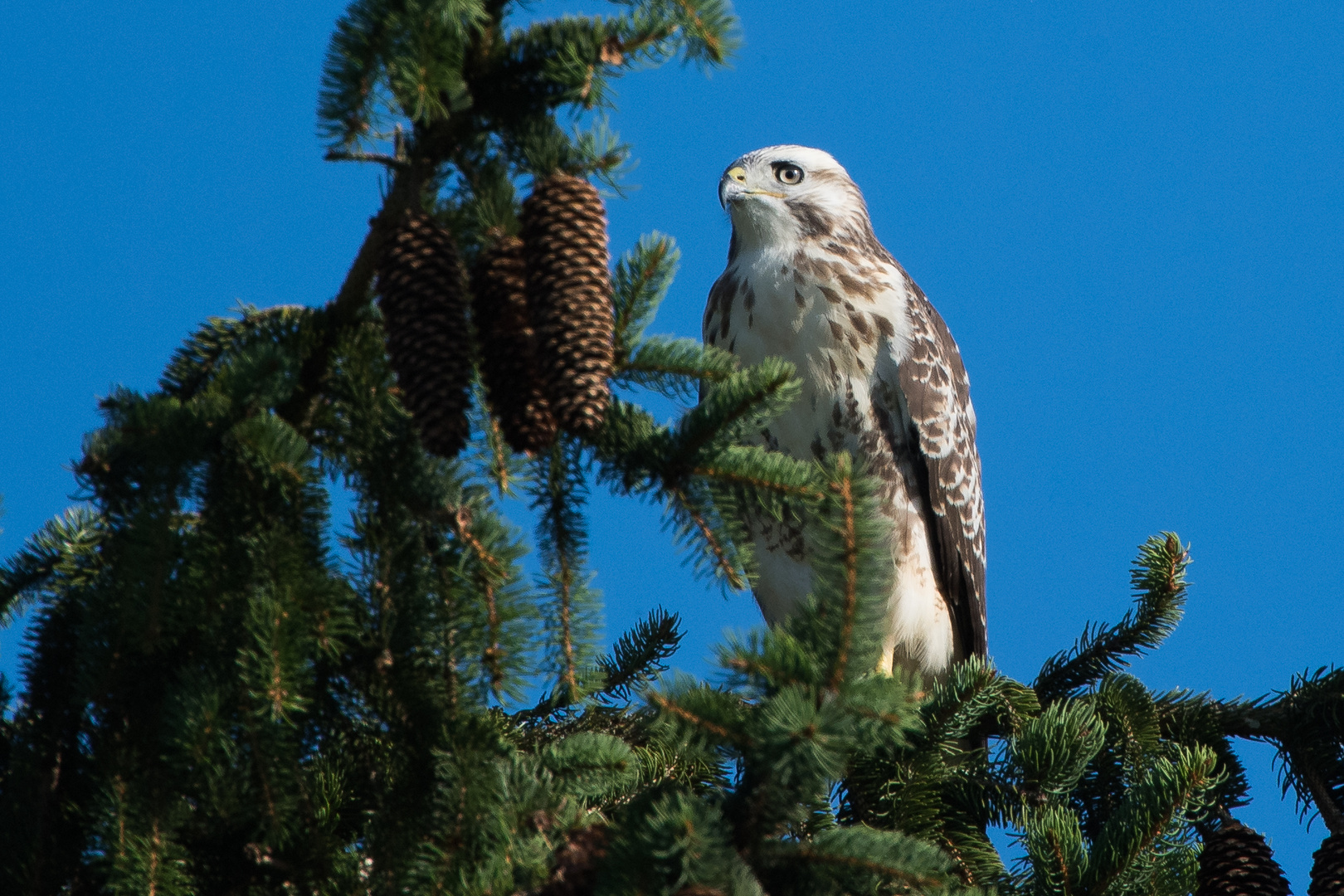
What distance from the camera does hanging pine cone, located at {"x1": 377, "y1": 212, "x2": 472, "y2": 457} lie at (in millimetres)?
2049

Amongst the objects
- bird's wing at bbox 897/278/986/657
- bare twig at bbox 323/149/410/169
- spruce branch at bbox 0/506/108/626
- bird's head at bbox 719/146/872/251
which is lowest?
spruce branch at bbox 0/506/108/626

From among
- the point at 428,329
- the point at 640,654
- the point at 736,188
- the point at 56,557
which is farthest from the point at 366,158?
the point at 736,188

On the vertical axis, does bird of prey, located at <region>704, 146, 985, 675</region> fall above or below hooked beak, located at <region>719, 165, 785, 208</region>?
below

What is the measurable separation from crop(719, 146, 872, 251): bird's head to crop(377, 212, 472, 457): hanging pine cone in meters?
3.36

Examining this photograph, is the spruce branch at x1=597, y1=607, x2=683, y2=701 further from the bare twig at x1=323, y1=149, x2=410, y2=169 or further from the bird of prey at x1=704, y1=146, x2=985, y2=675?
the bare twig at x1=323, y1=149, x2=410, y2=169

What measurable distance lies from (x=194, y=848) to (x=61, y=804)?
254mm

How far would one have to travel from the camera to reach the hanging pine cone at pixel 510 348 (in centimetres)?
213

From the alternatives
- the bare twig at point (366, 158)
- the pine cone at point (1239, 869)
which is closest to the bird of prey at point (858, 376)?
the pine cone at point (1239, 869)

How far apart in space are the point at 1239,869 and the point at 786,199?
326cm

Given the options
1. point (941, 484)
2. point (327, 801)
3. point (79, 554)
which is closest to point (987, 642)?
point (941, 484)

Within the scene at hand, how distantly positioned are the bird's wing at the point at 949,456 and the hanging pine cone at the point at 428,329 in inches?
126

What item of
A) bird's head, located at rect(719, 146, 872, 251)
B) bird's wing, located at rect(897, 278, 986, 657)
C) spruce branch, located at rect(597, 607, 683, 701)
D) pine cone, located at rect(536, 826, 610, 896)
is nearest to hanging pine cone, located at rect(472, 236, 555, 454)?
pine cone, located at rect(536, 826, 610, 896)

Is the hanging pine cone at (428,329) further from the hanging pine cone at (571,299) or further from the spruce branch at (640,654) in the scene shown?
the spruce branch at (640,654)

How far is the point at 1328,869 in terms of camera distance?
10.9ft
